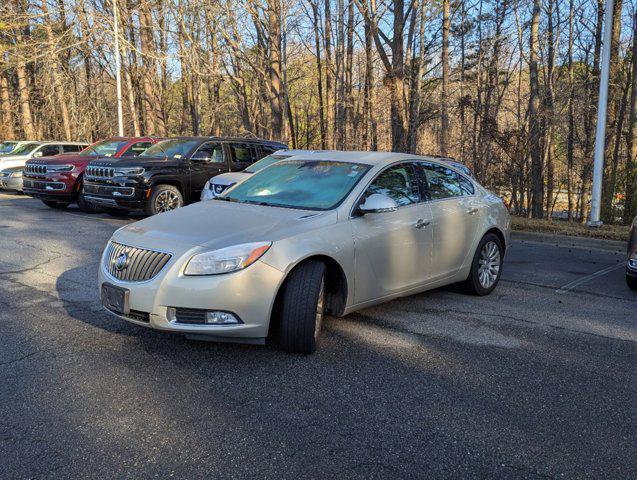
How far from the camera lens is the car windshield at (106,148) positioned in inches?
554

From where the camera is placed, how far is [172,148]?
12.6 metres

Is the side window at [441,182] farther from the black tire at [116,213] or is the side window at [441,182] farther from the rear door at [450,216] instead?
the black tire at [116,213]

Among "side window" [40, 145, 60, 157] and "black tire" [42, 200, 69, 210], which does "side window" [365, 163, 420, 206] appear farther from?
"side window" [40, 145, 60, 157]

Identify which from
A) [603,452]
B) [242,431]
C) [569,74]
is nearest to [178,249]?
[242,431]

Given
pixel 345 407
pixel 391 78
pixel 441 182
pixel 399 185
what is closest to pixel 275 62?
pixel 391 78

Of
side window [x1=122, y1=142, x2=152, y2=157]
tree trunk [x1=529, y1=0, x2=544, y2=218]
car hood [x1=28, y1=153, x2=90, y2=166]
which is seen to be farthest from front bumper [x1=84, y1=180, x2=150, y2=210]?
tree trunk [x1=529, y1=0, x2=544, y2=218]

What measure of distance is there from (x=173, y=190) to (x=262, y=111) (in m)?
26.8

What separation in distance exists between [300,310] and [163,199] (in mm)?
8651

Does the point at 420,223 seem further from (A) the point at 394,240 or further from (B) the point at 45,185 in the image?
Result: (B) the point at 45,185

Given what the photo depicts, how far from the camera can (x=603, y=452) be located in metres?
2.98

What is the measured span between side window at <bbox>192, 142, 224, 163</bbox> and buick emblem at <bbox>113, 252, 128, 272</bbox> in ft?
27.8

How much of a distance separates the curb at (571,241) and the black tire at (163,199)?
710cm

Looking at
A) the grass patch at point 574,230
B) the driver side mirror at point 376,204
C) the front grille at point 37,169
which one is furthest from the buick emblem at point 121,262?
the front grille at point 37,169

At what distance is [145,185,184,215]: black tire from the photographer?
456 inches
